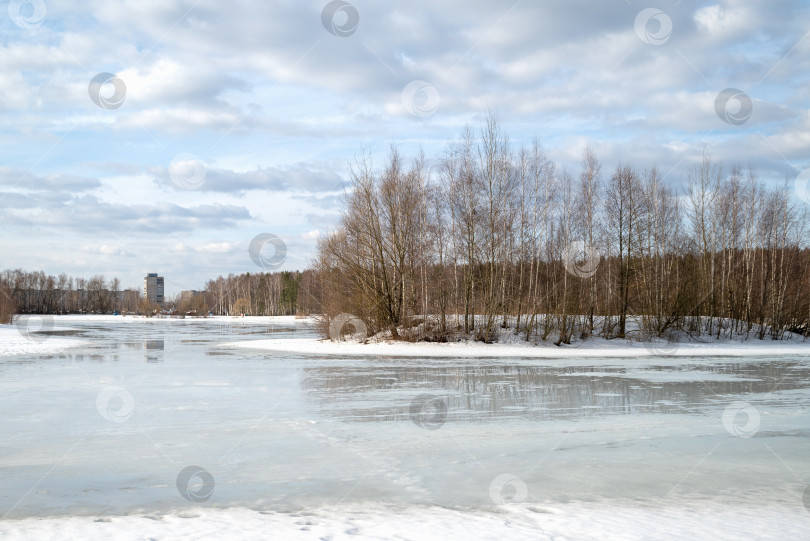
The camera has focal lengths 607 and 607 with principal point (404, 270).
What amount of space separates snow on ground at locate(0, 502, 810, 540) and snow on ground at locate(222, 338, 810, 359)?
21342mm

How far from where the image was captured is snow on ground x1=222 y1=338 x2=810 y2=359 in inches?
1140

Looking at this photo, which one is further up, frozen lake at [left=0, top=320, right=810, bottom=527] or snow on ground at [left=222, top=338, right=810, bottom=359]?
frozen lake at [left=0, top=320, right=810, bottom=527]

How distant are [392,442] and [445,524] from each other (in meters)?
3.71

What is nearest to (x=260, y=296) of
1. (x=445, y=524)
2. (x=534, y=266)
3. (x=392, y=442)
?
(x=534, y=266)

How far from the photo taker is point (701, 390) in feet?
51.7

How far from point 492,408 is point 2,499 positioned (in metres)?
8.64

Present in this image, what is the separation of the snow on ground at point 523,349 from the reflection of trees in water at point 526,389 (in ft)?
23.2

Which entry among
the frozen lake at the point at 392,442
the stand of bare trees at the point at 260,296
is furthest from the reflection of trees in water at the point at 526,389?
the stand of bare trees at the point at 260,296

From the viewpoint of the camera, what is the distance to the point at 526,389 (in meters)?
15.7

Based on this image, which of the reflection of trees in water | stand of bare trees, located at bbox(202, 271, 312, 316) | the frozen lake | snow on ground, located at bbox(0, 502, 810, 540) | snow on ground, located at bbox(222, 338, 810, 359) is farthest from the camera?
stand of bare trees, located at bbox(202, 271, 312, 316)

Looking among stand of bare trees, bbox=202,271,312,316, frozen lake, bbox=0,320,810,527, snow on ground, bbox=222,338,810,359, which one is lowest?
snow on ground, bbox=222,338,810,359

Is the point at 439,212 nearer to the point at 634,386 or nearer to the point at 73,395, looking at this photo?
the point at 634,386

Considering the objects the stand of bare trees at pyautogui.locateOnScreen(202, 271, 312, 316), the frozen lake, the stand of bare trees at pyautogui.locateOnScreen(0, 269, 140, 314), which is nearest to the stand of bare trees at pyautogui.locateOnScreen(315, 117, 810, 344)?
the frozen lake

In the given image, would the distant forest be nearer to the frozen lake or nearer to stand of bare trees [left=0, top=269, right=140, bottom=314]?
the frozen lake
